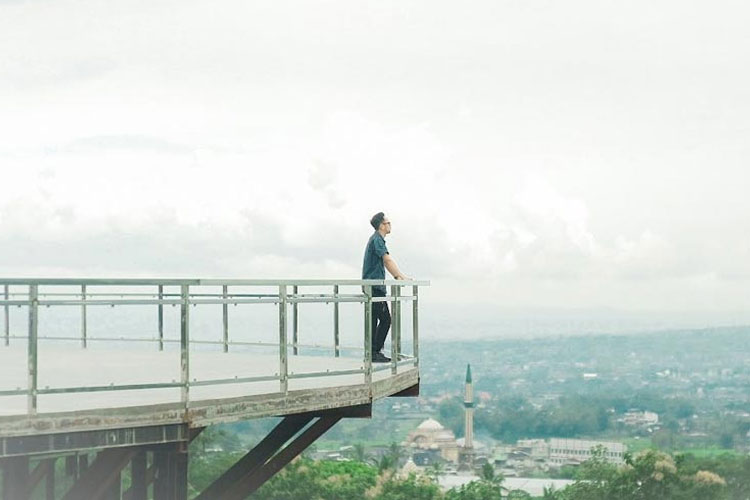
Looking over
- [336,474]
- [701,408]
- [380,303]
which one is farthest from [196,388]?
[701,408]

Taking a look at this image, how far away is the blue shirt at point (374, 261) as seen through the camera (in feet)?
46.6

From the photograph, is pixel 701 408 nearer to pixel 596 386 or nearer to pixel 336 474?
pixel 596 386

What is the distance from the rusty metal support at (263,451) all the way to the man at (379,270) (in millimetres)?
1849

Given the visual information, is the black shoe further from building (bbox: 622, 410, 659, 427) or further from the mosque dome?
building (bbox: 622, 410, 659, 427)

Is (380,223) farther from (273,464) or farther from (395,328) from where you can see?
(273,464)

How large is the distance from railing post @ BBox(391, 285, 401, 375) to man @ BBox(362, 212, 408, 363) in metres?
0.23

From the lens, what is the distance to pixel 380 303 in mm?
13992

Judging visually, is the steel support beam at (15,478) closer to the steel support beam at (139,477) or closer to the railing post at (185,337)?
the steel support beam at (139,477)

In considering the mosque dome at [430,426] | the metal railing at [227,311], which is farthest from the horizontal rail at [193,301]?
the mosque dome at [430,426]

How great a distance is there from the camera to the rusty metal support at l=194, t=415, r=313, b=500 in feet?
40.7

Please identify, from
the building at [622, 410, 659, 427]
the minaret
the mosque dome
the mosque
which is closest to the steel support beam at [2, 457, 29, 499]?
the mosque

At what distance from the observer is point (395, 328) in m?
13.8

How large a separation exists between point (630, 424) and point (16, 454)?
508 feet

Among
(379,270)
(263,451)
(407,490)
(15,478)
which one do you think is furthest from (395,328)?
(407,490)
